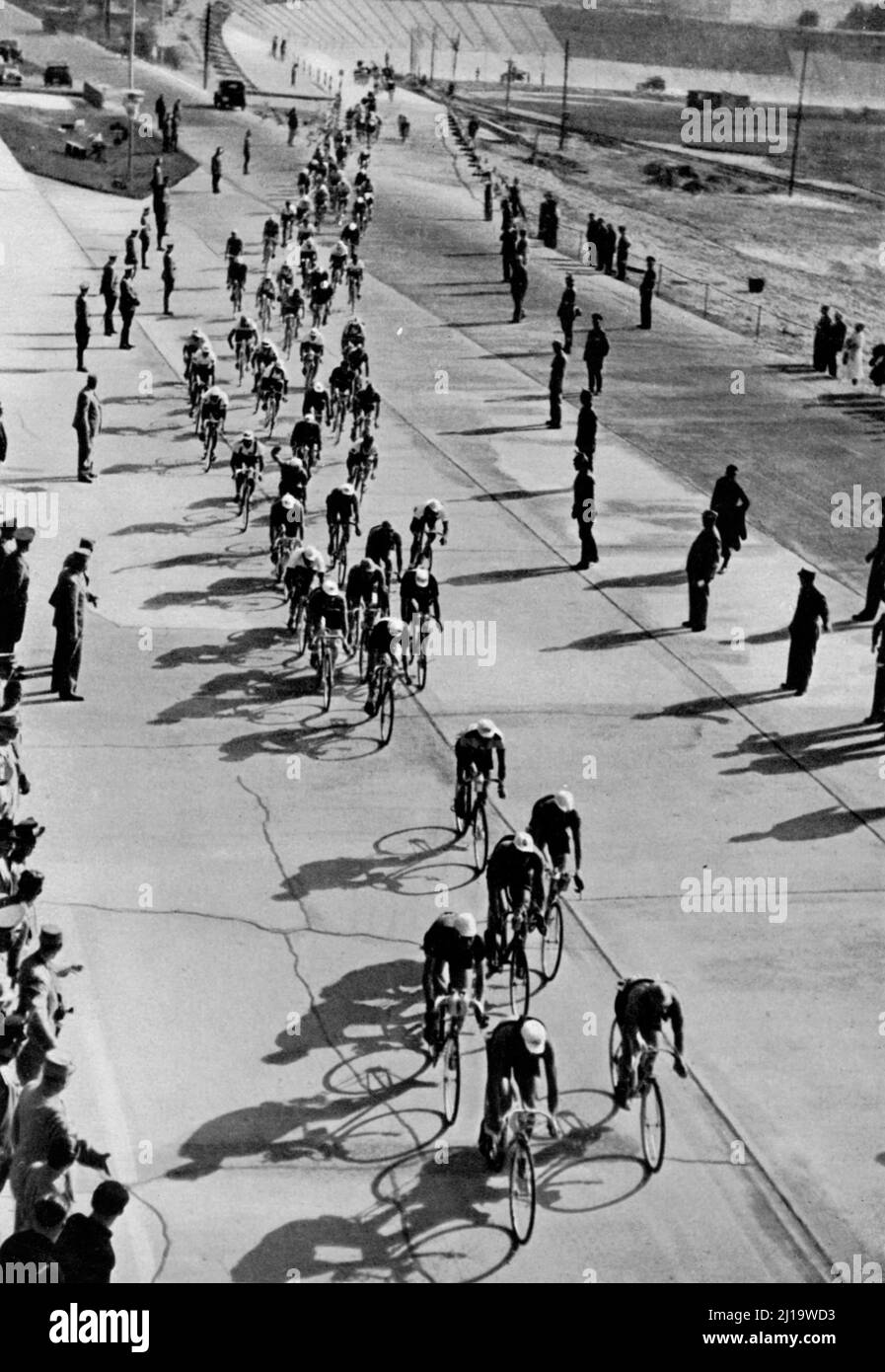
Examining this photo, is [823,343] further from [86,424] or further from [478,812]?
[478,812]

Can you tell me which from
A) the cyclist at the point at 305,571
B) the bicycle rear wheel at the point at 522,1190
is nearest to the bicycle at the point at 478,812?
the cyclist at the point at 305,571

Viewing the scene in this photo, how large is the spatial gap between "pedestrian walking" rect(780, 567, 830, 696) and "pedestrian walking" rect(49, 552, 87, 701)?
24.8ft

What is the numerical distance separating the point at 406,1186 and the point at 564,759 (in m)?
8.11

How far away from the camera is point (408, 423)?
3569 centimetres

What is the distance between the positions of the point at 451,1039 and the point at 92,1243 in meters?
3.88

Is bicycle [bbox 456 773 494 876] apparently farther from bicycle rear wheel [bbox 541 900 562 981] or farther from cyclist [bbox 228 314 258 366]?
cyclist [bbox 228 314 258 366]

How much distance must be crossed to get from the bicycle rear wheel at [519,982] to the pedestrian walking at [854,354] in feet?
93.9

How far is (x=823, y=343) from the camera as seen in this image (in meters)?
42.0

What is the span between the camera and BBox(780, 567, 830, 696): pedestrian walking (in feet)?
73.6

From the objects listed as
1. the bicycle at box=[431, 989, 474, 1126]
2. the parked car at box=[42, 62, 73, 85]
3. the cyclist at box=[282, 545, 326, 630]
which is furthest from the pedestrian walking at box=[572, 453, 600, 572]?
the parked car at box=[42, 62, 73, 85]

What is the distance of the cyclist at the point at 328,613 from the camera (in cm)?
2092

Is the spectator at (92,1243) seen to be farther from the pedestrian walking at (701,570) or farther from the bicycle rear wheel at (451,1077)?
the pedestrian walking at (701,570)

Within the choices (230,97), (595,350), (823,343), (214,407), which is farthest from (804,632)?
(230,97)

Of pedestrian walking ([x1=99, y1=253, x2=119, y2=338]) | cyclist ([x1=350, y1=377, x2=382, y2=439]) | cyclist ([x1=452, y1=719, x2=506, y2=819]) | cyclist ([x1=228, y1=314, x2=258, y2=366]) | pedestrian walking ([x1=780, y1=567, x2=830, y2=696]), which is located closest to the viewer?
cyclist ([x1=452, y1=719, x2=506, y2=819])
